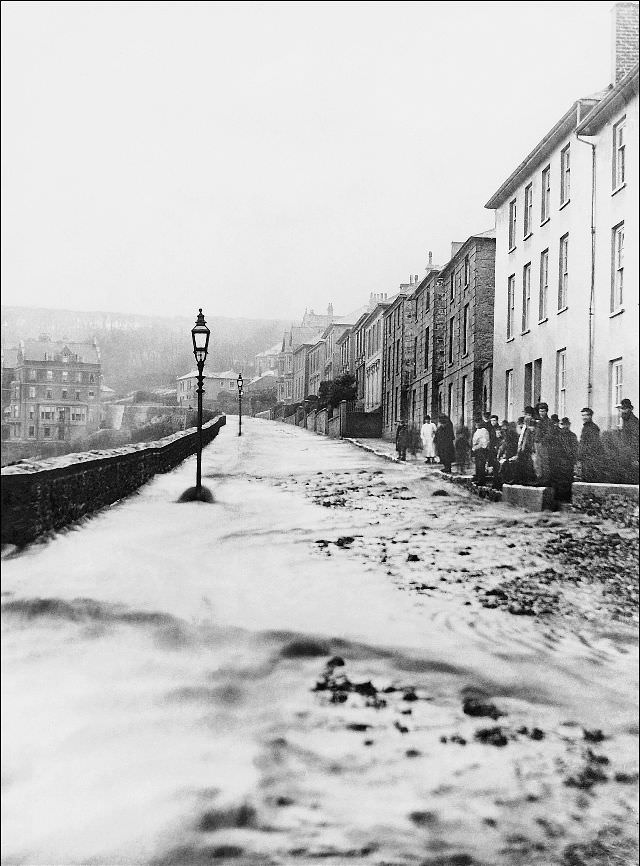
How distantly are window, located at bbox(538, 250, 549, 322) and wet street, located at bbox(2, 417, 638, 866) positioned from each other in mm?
758

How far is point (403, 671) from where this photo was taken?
197 centimetres

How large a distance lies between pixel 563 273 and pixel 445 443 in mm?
663

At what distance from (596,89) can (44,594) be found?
7.53ft

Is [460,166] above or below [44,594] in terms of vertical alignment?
above

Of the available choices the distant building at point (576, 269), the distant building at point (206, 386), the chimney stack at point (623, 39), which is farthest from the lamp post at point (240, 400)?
the chimney stack at point (623, 39)

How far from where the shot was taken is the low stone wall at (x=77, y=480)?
1.87 metres

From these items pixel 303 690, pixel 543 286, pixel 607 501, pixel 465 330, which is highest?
pixel 543 286

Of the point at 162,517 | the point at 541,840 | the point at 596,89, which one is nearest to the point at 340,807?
the point at 541,840

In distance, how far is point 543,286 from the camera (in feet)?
7.57

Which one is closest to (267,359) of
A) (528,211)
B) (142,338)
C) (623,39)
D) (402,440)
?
(142,338)

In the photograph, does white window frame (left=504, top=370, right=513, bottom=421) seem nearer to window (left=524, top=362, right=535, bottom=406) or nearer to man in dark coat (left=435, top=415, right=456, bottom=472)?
Answer: window (left=524, top=362, right=535, bottom=406)

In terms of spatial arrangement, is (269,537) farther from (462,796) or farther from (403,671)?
(462,796)

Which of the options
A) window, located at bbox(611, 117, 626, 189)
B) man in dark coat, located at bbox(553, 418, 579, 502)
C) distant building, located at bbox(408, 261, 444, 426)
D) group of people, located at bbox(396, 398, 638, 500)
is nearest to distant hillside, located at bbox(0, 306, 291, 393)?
distant building, located at bbox(408, 261, 444, 426)

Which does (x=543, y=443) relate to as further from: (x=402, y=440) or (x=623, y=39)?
(x=623, y=39)
